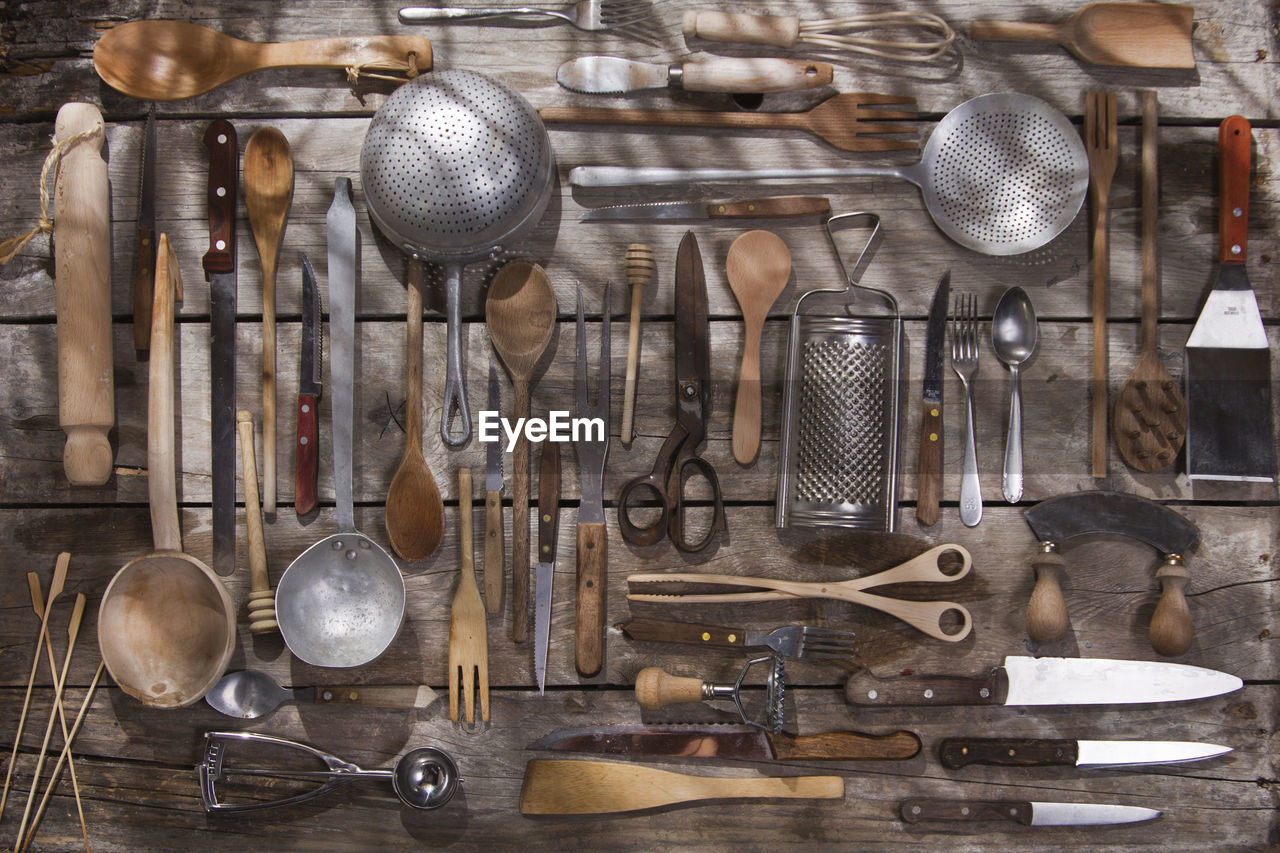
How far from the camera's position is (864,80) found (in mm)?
1306

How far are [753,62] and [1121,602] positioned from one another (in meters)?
0.97

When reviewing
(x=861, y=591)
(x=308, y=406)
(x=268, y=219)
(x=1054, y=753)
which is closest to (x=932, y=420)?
(x=861, y=591)

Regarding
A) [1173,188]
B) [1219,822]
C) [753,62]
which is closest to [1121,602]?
[1219,822]

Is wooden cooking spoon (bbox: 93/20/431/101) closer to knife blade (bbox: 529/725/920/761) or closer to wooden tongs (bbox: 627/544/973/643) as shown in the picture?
wooden tongs (bbox: 627/544/973/643)

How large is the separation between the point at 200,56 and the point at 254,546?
2.38 ft

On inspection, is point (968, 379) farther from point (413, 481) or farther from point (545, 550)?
point (413, 481)

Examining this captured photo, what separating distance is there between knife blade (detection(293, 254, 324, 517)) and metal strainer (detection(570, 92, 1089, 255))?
545 mm

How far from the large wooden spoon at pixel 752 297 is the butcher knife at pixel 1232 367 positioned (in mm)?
644

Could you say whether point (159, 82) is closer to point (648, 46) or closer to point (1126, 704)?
point (648, 46)

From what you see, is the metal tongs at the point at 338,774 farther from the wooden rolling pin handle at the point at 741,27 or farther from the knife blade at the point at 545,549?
the wooden rolling pin handle at the point at 741,27

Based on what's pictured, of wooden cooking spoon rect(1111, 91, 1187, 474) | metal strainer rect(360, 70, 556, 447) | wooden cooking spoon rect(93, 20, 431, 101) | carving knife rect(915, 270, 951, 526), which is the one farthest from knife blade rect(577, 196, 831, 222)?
wooden cooking spoon rect(1111, 91, 1187, 474)

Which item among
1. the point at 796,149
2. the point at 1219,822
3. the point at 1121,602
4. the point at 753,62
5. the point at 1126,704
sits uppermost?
the point at 753,62

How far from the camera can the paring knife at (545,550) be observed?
125 cm

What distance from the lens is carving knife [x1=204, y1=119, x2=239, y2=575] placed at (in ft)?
4.11
